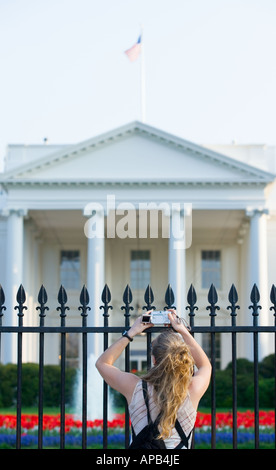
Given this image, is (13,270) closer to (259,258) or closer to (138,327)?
(259,258)

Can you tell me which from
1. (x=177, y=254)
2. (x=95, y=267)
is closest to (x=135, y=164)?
(x=177, y=254)

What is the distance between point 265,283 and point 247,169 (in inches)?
191

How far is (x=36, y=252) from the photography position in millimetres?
38188

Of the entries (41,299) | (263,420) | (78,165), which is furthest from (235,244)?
(41,299)

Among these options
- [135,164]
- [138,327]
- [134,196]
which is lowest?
[138,327]

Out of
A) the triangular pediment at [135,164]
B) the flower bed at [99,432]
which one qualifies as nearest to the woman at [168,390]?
the flower bed at [99,432]

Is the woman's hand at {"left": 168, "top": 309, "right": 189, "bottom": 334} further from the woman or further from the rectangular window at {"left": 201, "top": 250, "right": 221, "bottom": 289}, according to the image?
the rectangular window at {"left": 201, "top": 250, "right": 221, "bottom": 289}

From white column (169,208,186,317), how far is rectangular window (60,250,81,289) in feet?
30.8

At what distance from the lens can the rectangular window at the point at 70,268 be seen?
39.8 meters

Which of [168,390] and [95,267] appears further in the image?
[95,267]

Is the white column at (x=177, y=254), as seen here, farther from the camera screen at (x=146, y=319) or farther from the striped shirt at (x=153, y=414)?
the striped shirt at (x=153, y=414)

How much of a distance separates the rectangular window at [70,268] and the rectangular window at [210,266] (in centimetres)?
668

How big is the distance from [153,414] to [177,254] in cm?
2752

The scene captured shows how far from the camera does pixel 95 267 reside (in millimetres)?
31562
